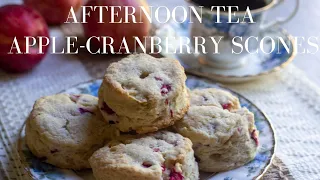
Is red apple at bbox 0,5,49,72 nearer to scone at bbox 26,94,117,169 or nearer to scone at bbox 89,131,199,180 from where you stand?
scone at bbox 26,94,117,169

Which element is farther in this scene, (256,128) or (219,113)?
(256,128)

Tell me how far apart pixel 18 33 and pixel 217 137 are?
2.39ft

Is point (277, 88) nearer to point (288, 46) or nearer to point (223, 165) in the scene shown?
point (288, 46)

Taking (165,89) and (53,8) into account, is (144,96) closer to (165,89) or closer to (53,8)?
(165,89)

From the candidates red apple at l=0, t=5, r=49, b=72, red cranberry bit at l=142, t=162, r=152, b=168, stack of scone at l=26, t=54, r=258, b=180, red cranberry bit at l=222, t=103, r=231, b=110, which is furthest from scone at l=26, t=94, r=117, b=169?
red apple at l=0, t=5, r=49, b=72

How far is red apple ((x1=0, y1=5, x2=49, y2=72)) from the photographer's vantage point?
Answer: 4.44 feet

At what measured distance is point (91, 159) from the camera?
2.91 feet

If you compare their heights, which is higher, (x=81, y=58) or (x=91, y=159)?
(x=81, y=58)

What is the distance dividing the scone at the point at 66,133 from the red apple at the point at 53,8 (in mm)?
681

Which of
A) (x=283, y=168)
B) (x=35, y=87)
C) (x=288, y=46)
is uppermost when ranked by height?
(x=288, y=46)

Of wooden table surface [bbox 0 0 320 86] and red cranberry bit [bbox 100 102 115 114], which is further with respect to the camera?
wooden table surface [bbox 0 0 320 86]

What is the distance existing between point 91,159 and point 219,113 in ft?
0.92

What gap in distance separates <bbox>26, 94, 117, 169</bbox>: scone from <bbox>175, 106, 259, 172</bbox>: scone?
0.53ft

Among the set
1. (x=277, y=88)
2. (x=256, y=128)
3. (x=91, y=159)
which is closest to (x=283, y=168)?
(x=256, y=128)
